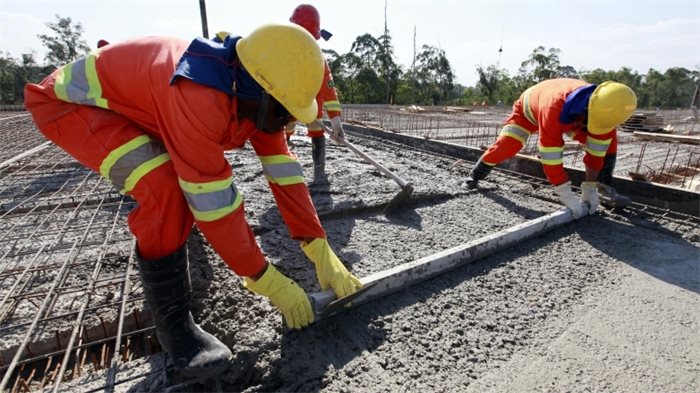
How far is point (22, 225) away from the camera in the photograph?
325cm

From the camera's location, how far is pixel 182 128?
1.46m

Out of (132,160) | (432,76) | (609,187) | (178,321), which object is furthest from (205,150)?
(432,76)

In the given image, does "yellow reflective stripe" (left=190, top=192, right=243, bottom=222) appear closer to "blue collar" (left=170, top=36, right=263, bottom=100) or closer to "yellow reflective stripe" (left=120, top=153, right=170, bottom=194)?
"yellow reflective stripe" (left=120, top=153, right=170, bottom=194)

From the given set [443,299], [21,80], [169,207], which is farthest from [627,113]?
[21,80]

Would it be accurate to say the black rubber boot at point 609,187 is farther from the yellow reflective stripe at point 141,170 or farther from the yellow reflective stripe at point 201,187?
the yellow reflective stripe at point 141,170

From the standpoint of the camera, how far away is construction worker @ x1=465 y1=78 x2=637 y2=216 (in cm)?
325

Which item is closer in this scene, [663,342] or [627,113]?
[663,342]

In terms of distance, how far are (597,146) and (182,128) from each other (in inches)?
145

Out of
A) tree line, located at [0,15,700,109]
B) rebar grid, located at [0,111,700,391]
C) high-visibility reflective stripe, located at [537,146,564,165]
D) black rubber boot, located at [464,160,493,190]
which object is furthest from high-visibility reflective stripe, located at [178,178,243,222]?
tree line, located at [0,15,700,109]

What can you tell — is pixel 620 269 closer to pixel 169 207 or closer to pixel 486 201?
→ pixel 486 201

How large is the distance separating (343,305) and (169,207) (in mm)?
984

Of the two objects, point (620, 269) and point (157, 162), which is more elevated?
point (157, 162)

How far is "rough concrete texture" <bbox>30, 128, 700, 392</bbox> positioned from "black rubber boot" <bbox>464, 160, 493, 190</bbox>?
2.96 feet

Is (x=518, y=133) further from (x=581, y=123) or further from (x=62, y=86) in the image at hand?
(x=62, y=86)
